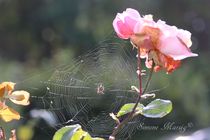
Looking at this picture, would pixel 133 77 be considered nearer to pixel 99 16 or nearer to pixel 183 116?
pixel 183 116

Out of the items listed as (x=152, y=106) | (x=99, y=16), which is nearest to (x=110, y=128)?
(x=152, y=106)

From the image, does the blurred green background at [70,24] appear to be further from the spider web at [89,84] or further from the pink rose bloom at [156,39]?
the pink rose bloom at [156,39]

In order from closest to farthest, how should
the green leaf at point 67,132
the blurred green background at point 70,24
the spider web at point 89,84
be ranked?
1. the green leaf at point 67,132
2. the spider web at point 89,84
3. the blurred green background at point 70,24

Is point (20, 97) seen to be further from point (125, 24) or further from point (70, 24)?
point (70, 24)

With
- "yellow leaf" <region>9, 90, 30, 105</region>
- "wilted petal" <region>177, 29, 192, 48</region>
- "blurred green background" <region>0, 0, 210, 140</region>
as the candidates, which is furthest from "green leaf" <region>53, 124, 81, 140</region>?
"blurred green background" <region>0, 0, 210, 140</region>

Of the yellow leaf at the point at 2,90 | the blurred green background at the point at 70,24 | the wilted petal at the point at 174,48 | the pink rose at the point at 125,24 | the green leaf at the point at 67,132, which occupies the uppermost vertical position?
the pink rose at the point at 125,24

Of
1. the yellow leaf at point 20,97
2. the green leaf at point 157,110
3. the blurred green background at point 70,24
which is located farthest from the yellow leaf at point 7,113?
the blurred green background at point 70,24

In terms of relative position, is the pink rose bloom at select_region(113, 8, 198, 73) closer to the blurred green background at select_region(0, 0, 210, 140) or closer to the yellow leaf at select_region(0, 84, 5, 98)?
the yellow leaf at select_region(0, 84, 5, 98)

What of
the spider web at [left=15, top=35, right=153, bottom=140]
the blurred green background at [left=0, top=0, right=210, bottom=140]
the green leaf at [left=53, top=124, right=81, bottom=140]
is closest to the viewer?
the green leaf at [left=53, top=124, right=81, bottom=140]
